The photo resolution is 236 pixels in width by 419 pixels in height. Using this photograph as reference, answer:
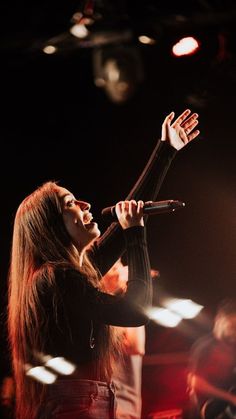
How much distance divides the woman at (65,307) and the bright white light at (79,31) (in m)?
1.38

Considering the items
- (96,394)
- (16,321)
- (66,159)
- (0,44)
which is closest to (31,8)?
(0,44)

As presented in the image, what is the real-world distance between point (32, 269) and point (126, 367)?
484 millimetres

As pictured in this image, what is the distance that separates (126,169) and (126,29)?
0.73 meters

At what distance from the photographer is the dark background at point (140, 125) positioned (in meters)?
2.07

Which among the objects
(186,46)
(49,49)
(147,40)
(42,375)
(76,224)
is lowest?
(42,375)

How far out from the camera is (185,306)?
2.07m

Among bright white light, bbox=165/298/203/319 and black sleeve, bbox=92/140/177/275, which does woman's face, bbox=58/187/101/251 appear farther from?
bright white light, bbox=165/298/203/319

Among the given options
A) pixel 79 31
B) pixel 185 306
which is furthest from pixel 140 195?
pixel 79 31

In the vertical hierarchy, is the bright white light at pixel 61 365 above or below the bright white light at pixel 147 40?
below

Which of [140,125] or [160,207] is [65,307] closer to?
[160,207]

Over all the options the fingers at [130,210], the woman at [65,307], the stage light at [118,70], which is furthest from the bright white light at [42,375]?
the stage light at [118,70]

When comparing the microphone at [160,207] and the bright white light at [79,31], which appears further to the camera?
the bright white light at [79,31]

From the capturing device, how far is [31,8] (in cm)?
278

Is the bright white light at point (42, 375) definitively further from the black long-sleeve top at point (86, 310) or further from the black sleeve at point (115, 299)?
the black sleeve at point (115, 299)
